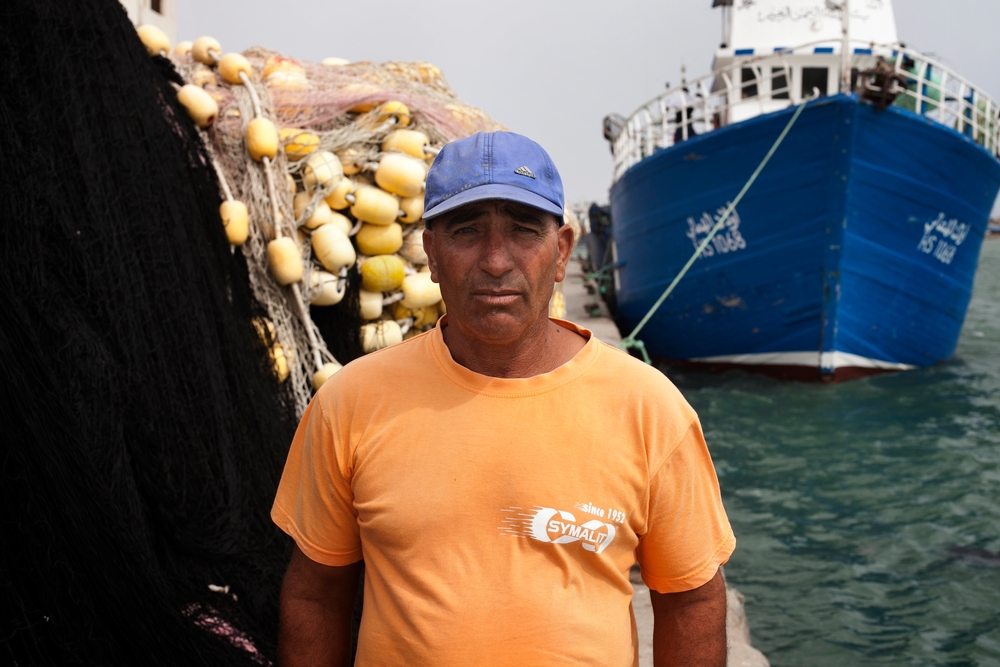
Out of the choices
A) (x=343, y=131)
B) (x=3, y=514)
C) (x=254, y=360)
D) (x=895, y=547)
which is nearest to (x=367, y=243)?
(x=343, y=131)

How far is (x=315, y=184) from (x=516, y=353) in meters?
2.51

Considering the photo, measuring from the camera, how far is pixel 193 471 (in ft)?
7.54

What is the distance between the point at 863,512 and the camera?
6.34 metres

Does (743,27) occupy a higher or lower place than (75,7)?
higher

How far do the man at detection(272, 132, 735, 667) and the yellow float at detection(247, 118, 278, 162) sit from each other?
87.4 inches

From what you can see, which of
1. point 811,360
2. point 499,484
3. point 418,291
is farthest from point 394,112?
point 811,360

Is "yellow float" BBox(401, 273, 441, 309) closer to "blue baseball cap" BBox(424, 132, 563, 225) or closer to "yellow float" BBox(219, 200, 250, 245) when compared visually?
"yellow float" BBox(219, 200, 250, 245)

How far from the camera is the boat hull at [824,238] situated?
989 centimetres

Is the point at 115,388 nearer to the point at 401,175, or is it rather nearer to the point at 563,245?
the point at 563,245

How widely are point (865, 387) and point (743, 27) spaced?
7.15 meters

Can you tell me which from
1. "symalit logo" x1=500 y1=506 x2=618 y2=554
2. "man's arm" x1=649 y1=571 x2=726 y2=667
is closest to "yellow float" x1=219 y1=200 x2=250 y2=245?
"symalit logo" x1=500 y1=506 x2=618 y2=554

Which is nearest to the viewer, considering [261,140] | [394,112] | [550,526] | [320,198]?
[550,526]

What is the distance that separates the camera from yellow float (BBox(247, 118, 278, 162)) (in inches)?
138

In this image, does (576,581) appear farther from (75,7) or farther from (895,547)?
(895,547)
